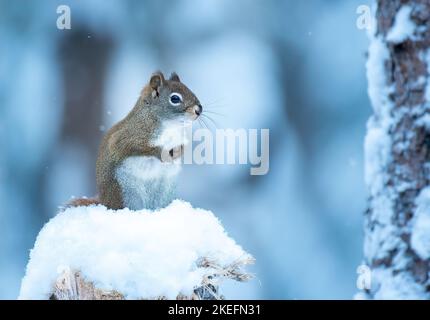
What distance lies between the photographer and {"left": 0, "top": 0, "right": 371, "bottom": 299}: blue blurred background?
5.23 m

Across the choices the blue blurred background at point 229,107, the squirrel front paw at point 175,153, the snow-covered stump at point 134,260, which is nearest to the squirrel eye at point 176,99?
the squirrel front paw at point 175,153

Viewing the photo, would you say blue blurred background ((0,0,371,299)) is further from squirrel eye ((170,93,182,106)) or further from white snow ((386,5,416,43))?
white snow ((386,5,416,43))

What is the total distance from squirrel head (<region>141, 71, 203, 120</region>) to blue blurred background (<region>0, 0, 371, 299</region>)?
4.97 feet

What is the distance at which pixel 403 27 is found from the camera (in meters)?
2.39

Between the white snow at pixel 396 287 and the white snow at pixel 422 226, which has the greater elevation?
the white snow at pixel 422 226

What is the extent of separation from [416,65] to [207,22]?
343 centimetres

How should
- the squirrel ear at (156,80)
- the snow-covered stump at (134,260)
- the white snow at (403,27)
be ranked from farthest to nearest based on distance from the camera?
the squirrel ear at (156,80), the snow-covered stump at (134,260), the white snow at (403,27)

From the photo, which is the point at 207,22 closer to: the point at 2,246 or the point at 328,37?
the point at 328,37

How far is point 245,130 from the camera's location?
17.3 ft

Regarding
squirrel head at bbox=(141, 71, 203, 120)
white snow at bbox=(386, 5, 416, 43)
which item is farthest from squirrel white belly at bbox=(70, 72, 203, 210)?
white snow at bbox=(386, 5, 416, 43)

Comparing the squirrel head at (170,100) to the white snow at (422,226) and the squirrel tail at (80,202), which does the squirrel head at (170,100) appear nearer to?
the squirrel tail at (80,202)

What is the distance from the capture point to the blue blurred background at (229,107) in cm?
523

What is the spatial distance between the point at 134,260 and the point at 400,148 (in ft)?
2.93

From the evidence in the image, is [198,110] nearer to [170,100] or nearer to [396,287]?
[170,100]
